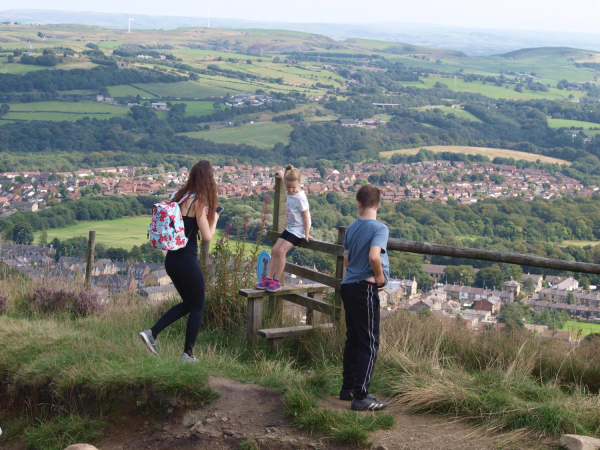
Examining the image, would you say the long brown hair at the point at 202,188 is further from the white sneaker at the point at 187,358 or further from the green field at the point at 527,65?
the green field at the point at 527,65

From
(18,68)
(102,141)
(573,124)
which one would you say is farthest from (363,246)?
(18,68)

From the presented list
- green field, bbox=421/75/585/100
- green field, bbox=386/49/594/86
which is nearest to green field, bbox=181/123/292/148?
green field, bbox=421/75/585/100

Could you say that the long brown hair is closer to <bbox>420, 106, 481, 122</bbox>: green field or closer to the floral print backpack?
the floral print backpack

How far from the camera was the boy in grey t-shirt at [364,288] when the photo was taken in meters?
4.67

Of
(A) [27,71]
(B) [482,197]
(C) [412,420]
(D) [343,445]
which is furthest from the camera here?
→ (A) [27,71]

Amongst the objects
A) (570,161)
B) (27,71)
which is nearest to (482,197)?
(570,161)

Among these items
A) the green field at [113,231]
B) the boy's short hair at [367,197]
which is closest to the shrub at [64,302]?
the boy's short hair at [367,197]

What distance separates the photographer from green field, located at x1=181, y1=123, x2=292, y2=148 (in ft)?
247

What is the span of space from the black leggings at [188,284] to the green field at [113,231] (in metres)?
20.5

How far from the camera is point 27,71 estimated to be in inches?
3728

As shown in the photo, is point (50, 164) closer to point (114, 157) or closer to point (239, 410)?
point (114, 157)

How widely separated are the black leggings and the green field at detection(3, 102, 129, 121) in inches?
3074

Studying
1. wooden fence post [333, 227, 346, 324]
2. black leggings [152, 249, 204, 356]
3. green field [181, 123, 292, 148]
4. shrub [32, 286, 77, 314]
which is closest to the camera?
black leggings [152, 249, 204, 356]

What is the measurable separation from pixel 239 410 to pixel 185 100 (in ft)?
309
